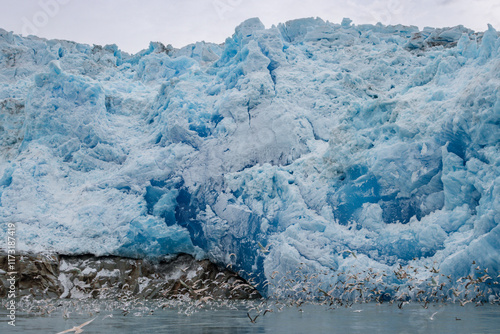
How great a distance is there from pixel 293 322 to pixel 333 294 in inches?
215

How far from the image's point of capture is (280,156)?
20500 mm

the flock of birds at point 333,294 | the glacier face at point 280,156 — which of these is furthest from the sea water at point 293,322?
the glacier face at point 280,156

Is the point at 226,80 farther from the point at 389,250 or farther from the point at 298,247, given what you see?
the point at 389,250

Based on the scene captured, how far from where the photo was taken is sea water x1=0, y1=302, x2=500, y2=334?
9453 millimetres

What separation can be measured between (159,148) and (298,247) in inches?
329

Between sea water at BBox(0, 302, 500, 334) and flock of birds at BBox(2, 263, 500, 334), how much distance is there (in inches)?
13.1

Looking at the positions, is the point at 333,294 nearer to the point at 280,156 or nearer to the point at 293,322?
the point at 293,322

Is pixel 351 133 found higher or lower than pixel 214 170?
higher

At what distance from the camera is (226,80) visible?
23.4m

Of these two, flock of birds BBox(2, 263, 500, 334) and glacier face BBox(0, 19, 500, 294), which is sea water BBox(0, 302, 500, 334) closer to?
flock of birds BBox(2, 263, 500, 334)

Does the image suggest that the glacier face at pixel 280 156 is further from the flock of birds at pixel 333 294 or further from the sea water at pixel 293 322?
the sea water at pixel 293 322

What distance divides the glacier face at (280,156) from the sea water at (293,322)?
243cm

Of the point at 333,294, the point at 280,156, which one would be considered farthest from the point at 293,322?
the point at 280,156

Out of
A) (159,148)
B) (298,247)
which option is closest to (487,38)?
(298,247)
